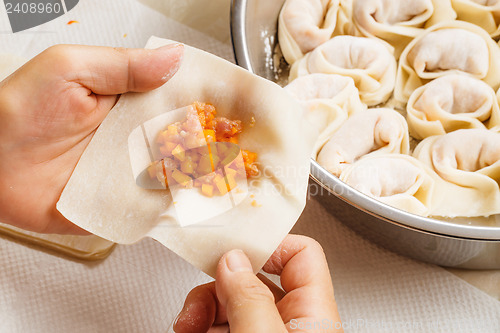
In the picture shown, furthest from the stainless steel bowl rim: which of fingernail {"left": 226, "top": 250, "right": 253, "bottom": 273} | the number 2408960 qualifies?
the number 2408960

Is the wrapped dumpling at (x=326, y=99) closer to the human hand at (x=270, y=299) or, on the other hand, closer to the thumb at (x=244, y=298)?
the human hand at (x=270, y=299)

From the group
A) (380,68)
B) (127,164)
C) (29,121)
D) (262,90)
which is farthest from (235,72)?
(380,68)

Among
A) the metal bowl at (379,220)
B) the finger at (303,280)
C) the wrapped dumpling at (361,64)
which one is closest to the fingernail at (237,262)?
the finger at (303,280)

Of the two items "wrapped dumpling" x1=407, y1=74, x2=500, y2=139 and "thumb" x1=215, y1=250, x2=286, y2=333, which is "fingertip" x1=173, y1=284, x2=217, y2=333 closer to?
"thumb" x1=215, y1=250, x2=286, y2=333

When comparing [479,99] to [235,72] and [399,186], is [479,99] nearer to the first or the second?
[399,186]

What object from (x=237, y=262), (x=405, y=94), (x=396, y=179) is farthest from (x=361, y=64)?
(x=237, y=262)
